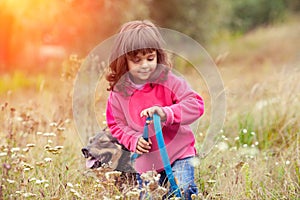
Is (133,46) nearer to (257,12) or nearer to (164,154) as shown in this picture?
(164,154)

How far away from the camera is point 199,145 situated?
163 inches

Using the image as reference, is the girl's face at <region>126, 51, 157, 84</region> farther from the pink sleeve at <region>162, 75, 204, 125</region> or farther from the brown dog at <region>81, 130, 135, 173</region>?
the brown dog at <region>81, 130, 135, 173</region>

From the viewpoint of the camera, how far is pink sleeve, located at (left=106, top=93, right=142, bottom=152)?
326cm

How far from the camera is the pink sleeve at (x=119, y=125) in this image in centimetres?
326

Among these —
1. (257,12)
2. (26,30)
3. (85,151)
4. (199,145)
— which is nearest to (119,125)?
(85,151)

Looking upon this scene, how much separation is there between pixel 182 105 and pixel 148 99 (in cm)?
26

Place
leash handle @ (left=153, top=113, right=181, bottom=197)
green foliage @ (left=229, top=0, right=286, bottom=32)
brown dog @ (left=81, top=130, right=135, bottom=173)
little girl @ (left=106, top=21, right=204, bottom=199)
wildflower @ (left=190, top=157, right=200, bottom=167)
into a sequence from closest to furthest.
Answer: leash handle @ (left=153, top=113, right=181, bottom=197), little girl @ (left=106, top=21, right=204, bottom=199), wildflower @ (left=190, top=157, right=200, bottom=167), brown dog @ (left=81, top=130, right=135, bottom=173), green foliage @ (left=229, top=0, right=286, bottom=32)

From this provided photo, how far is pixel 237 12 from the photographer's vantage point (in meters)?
18.0

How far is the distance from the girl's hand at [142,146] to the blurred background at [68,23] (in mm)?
4688

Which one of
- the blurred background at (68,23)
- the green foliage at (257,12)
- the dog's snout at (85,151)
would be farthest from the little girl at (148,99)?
the green foliage at (257,12)

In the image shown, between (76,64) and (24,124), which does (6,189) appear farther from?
(76,64)

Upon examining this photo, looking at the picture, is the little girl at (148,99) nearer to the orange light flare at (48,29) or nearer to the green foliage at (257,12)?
the orange light flare at (48,29)

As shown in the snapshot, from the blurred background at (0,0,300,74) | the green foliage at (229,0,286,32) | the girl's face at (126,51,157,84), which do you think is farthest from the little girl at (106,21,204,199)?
the green foliage at (229,0,286,32)

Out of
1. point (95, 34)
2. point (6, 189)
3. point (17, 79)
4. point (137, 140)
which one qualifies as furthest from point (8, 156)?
point (95, 34)
